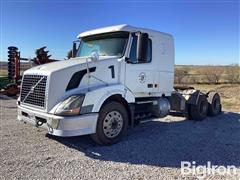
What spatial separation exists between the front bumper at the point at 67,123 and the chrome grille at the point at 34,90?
28cm

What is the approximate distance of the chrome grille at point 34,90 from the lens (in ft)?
19.3

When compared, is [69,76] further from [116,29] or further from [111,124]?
[116,29]

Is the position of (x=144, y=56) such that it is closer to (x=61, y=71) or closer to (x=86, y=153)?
(x=61, y=71)

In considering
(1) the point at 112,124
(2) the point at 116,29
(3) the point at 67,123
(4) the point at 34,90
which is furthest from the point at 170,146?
(4) the point at 34,90

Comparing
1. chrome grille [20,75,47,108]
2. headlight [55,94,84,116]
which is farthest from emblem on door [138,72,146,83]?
chrome grille [20,75,47,108]

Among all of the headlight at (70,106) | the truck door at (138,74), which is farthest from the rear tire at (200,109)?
the headlight at (70,106)

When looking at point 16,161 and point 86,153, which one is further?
point 86,153

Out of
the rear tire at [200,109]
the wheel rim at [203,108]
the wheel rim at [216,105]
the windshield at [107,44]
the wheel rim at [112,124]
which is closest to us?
the wheel rim at [112,124]

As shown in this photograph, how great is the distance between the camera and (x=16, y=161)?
5051 mm

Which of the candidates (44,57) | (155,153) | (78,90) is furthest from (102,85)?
(44,57)

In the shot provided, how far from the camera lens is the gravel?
464cm

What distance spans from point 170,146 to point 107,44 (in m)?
2.94

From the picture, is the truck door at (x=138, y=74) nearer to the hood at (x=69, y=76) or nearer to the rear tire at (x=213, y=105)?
the hood at (x=69, y=76)

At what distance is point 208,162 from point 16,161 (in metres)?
3.58
